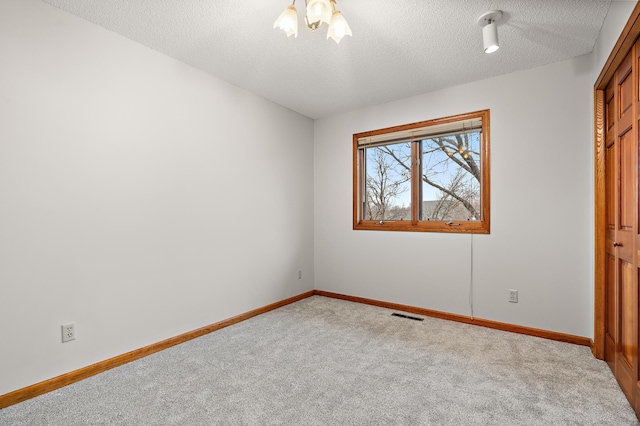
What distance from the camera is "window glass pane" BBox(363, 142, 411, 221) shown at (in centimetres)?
376

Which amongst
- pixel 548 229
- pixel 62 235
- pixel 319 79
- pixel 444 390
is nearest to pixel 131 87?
pixel 62 235

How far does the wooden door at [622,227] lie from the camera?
1.72 meters

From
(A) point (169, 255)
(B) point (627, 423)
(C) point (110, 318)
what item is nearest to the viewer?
(B) point (627, 423)

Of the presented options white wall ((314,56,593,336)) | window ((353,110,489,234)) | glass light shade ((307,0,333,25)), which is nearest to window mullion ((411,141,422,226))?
window ((353,110,489,234))

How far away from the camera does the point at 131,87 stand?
2416 millimetres

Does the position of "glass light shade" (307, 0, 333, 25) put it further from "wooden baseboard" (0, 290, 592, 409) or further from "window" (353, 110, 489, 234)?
"wooden baseboard" (0, 290, 592, 409)

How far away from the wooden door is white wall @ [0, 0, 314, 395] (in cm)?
296

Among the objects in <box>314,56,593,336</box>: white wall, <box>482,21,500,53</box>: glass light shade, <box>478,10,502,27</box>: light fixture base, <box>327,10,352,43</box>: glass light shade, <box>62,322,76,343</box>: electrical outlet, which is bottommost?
<box>62,322,76,343</box>: electrical outlet

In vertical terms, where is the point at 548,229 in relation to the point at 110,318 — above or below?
above

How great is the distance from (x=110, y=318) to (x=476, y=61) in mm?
3567

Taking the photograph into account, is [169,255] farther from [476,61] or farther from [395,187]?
[476,61]

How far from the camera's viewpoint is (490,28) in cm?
213

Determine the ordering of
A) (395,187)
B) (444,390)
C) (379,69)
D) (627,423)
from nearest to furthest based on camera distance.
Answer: (627,423), (444,390), (379,69), (395,187)

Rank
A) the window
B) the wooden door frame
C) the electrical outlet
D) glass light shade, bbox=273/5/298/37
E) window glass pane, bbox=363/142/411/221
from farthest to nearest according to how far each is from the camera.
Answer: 1. window glass pane, bbox=363/142/411/221
2. the window
3. the wooden door frame
4. the electrical outlet
5. glass light shade, bbox=273/5/298/37
